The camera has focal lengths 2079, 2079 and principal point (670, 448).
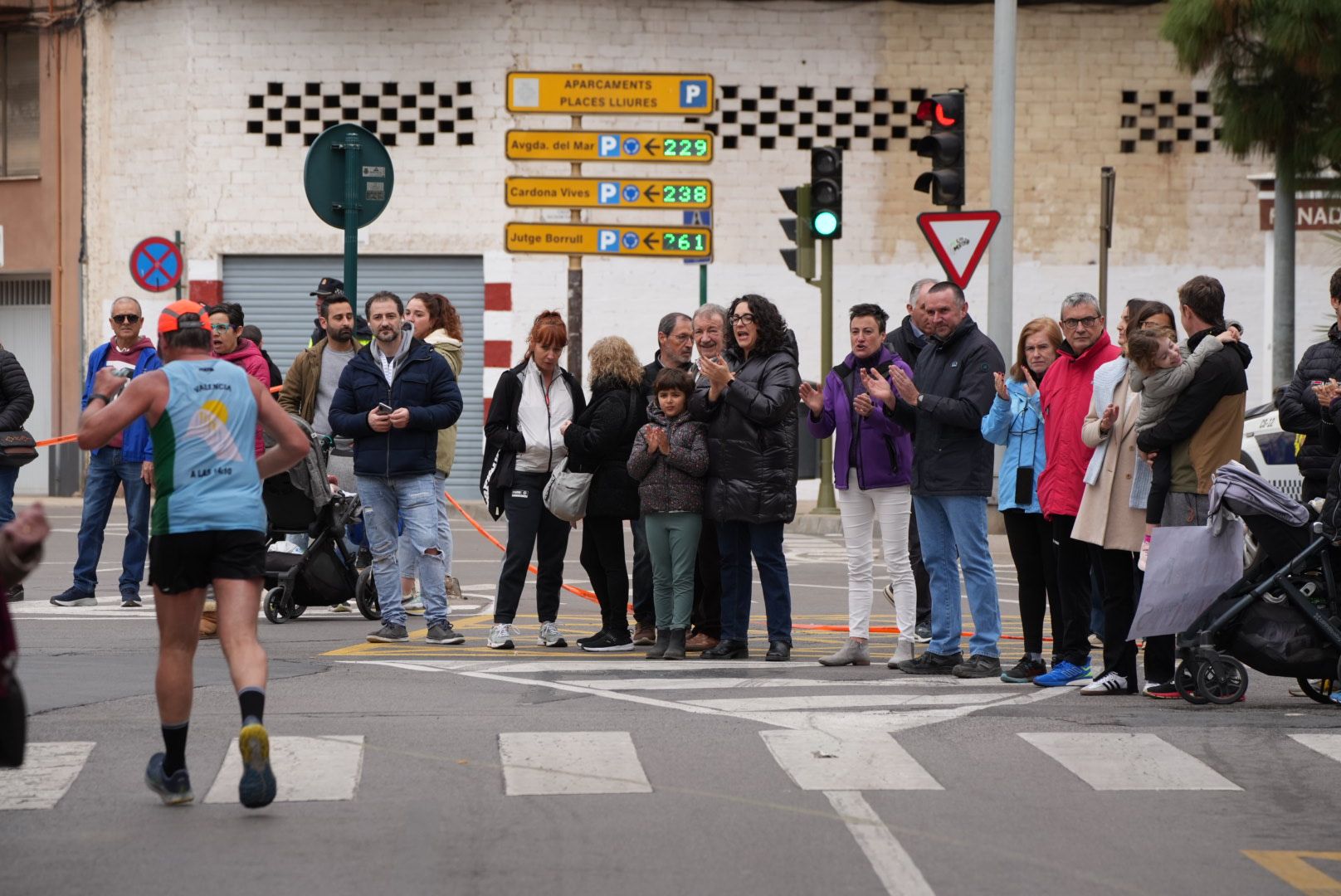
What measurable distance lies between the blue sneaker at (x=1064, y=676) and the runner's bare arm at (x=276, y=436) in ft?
14.0

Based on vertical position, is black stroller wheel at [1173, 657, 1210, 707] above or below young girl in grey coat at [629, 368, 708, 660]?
below

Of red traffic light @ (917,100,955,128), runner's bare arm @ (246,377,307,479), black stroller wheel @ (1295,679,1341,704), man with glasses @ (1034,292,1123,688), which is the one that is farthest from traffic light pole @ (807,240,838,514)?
runner's bare arm @ (246,377,307,479)

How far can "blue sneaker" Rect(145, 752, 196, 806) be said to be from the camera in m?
7.21

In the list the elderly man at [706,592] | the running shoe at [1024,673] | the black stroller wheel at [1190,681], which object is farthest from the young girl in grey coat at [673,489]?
the black stroller wheel at [1190,681]

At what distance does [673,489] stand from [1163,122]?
16.9 meters

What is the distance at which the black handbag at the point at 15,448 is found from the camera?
46.3 ft

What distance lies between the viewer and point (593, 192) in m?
22.5

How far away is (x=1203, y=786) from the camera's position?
761cm

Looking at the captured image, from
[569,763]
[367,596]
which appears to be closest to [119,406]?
[569,763]

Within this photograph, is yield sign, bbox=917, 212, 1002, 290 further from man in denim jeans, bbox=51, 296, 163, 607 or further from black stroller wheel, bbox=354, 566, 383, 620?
man in denim jeans, bbox=51, 296, 163, 607

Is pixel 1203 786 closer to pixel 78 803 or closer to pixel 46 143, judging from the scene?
pixel 78 803

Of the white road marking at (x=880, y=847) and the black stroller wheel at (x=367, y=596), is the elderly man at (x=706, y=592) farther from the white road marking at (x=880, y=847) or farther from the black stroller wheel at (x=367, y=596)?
the white road marking at (x=880, y=847)

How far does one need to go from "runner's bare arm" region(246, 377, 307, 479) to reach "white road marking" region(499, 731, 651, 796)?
142 cm

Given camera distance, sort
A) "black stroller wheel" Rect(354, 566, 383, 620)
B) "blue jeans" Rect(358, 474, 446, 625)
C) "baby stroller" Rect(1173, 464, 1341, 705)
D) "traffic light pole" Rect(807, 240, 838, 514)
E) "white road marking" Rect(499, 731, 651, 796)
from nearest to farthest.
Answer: "white road marking" Rect(499, 731, 651, 796) < "baby stroller" Rect(1173, 464, 1341, 705) < "blue jeans" Rect(358, 474, 446, 625) < "black stroller wheel" Rect(354, 566, 383, 620) < "traffic light pole" Rect(807, 240, 838, 514)
